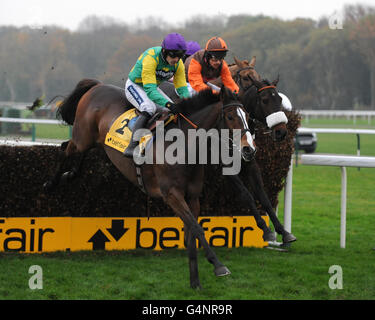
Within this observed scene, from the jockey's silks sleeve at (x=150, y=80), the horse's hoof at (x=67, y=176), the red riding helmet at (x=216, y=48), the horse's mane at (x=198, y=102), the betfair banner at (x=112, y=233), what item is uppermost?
the red riding helmet at (x=216, y=48)

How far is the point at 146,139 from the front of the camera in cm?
470

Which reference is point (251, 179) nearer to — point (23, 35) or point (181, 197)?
point (181, 197)

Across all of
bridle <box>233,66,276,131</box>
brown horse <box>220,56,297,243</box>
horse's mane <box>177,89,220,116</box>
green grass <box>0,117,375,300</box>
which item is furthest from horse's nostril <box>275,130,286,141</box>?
green grass <box>0,117,375,300</box>

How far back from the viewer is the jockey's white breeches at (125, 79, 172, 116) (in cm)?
489

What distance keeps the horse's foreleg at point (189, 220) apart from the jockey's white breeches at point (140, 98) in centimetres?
82

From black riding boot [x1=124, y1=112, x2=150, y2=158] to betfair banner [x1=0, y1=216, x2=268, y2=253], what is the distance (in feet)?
2.81

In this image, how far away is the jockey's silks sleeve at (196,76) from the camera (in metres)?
4.93

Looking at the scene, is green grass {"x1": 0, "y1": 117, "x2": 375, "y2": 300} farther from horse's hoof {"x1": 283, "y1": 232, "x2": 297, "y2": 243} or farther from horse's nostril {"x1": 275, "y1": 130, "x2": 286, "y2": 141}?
horse's nostril {"x1": 275, "y1": 130, "x2": 286, "y2": 141}

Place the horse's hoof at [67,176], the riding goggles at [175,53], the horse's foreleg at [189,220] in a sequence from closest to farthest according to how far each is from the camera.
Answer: the horse's foreleg at [189,220] → the riding goggles at [175,53] → the horse's hoof at [67,176]

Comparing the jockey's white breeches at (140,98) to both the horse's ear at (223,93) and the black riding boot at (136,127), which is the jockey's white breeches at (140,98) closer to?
the black riding boot at (136,127)

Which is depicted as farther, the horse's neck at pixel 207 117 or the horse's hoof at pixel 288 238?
the horse's hoof at pixel 288 238

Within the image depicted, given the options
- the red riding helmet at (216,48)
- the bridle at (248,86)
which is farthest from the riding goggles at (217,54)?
the bridle at (248,86)

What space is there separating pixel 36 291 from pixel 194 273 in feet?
3.99

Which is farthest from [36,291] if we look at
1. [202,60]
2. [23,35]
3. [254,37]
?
[254,37]
